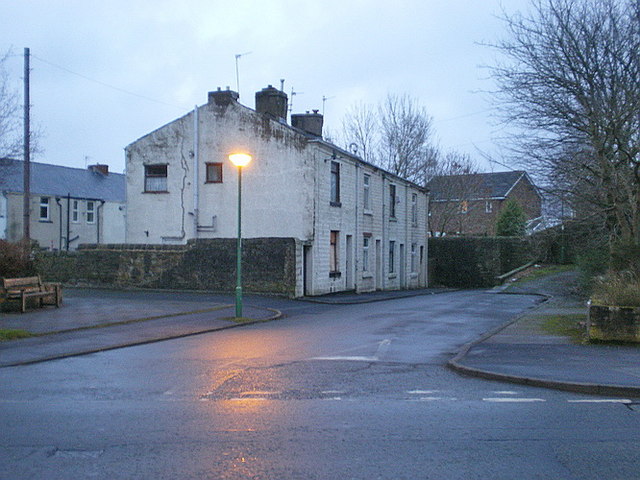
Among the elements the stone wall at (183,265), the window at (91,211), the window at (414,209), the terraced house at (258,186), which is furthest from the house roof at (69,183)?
the window at (414,209)

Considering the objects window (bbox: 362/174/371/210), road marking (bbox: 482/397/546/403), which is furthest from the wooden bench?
window (bbox: 362/174/371/210)

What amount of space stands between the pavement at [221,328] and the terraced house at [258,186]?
4524 millimetres

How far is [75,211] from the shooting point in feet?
164

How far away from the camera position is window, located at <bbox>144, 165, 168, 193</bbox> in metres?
30.8

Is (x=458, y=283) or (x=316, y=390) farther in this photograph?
(x=458, y=283)

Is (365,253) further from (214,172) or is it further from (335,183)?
(214,172)

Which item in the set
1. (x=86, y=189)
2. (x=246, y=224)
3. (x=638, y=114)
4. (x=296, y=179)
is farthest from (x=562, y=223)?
(x=86, y=189)

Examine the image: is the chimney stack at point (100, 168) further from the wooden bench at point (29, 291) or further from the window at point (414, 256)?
the wooden bench at point (29, 291)

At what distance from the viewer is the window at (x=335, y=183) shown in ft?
99.0

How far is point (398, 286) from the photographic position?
40.1 metres

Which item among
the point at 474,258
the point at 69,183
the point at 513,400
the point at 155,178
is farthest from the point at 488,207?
the point at 513,400

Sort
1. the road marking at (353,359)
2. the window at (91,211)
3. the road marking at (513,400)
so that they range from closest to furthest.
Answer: the road marking at (513,400) < the road marking at (353,359) < the window at (91,211)

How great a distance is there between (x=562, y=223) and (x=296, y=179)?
10.7 metres

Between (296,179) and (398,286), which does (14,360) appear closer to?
(296,179)
